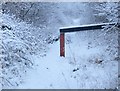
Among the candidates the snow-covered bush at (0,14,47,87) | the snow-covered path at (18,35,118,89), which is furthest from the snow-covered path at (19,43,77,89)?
the snow-covered bush at (0,14,47,87)

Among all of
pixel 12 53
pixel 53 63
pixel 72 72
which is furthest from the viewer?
pixel 53 63

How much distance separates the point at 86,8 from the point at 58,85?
8.55 m

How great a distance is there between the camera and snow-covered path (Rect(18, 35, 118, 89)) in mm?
7551

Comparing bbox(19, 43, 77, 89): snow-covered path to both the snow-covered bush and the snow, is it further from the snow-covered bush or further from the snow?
the snow-covered bush

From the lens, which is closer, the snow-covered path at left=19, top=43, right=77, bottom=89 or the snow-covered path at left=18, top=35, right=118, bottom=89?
the snow-covered path at left=18, top=35, right=118, bottom=89

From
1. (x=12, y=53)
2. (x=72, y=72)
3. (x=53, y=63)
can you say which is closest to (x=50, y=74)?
(x=72, y=72)

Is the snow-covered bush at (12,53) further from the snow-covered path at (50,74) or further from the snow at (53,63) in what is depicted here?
the snow-covered path at (50,74)

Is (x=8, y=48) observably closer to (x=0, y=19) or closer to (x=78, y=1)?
(x=0, y=19)

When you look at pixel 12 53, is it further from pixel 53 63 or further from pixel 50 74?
pixel 53 63

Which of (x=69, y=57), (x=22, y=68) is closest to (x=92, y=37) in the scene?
(x=69, y=57)

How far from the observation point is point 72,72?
8.39 metres

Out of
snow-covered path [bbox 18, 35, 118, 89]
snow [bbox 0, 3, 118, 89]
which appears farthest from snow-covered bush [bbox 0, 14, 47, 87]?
snow-covered path [bbox 18, 35, 118, 89]

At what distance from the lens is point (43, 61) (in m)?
9.42

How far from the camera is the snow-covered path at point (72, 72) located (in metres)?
7.55
